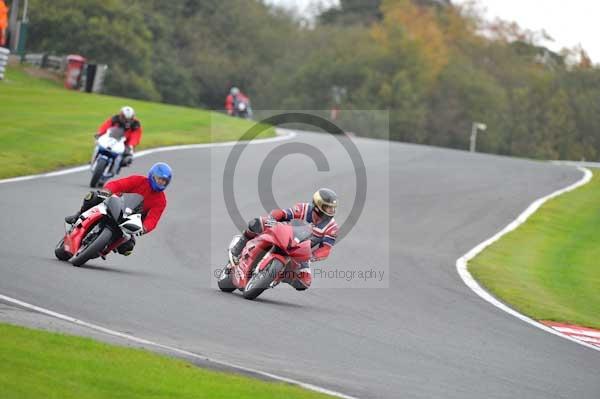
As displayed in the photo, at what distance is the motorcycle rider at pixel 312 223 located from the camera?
42.4ft

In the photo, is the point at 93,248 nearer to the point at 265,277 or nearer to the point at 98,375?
the point at 265,277

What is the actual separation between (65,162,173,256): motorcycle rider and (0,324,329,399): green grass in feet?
16.0

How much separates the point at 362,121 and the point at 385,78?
15056 millimetres

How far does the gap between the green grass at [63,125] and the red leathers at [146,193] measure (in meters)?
9.03

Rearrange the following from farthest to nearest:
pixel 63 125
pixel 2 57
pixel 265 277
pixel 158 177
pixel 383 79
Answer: pixel 383 79, pixel 2 57, pixel 63 125, pixel 158 177, pixel 265 277

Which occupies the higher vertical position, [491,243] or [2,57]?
[2,57]

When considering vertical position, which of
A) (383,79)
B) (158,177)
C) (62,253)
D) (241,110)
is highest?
(383,79)

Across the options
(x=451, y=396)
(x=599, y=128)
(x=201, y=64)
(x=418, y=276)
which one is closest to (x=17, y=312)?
(x=451, y=396)

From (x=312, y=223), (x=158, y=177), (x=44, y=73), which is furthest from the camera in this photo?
(x=44, y=73)

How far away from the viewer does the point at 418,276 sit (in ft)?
55.9

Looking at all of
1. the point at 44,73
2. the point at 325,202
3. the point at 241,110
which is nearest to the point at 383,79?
the point at 241,110

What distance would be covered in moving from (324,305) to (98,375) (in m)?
5.75

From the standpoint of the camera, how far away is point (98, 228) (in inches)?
523

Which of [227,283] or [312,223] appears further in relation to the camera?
[227,283]
